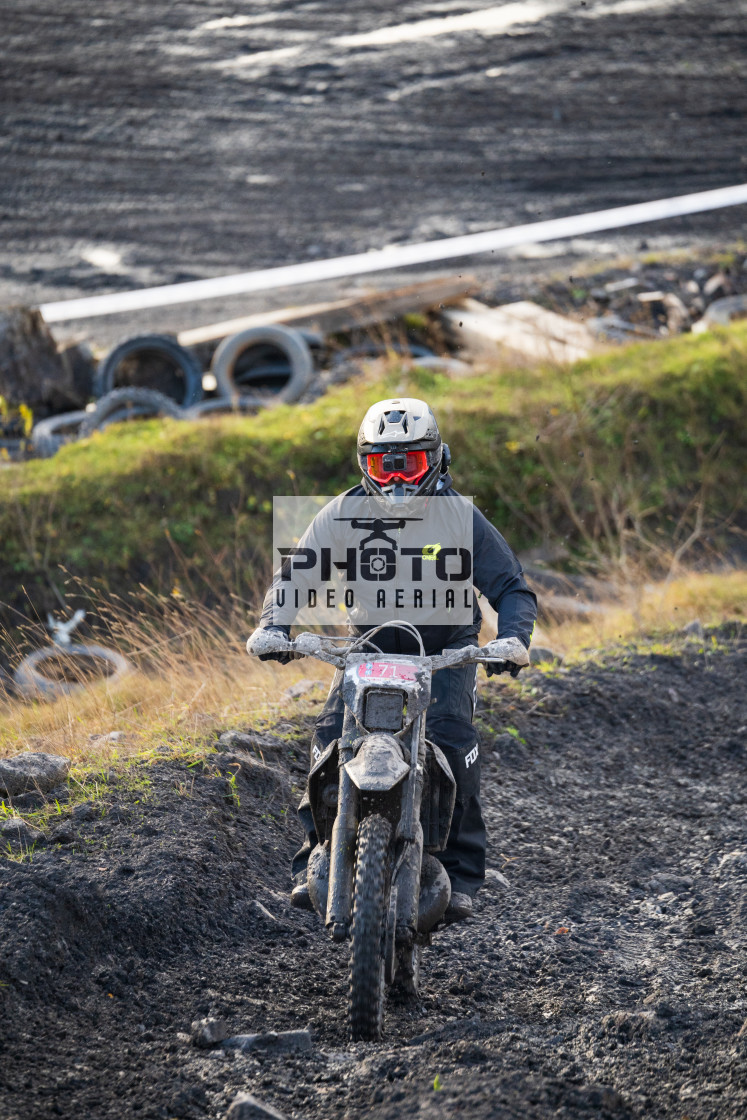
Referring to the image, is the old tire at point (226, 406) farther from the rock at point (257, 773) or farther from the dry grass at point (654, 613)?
the rock at point (257, 773)

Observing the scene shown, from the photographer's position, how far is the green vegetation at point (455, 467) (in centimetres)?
995

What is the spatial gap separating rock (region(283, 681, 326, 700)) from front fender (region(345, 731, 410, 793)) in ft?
9.51

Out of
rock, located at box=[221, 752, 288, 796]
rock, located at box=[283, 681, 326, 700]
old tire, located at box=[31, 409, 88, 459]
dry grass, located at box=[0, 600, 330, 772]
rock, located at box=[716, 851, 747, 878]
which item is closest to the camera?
rock, located at box=[716, 851, 747, 878]

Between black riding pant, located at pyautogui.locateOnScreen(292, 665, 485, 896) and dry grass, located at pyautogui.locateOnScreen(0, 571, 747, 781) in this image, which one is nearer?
black riding pant, located at pyautogui.locateOnScreen(292, 665, 485, 896)

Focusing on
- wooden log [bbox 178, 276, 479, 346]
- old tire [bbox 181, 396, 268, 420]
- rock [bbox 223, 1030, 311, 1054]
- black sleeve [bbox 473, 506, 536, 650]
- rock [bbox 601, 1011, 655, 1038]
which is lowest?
old tire [bbox 181, 396, 268, 420]

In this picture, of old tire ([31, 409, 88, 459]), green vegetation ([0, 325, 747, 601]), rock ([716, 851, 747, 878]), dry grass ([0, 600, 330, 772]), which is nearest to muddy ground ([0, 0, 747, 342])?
old tire ([31, 409, 88, 459])

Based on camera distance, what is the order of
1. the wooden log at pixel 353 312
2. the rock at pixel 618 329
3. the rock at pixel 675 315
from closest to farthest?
the rock at pixel 618 329
the wooden log at pixel 353 312
the rock at pixel 675 315

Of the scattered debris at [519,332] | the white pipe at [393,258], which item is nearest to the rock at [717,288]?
the scattered debris at [519,332]

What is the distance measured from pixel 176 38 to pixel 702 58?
10556 mm

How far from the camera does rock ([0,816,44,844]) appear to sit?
4809 millimetres

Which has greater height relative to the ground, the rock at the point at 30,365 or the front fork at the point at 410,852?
the front fork at the point at 410,852

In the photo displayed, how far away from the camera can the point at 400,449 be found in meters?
4.41

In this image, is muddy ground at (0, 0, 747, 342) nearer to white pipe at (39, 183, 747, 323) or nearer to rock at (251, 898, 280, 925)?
white pipe at (39, 183, 747, 323)

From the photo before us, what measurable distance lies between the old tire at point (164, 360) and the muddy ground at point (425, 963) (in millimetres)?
6987
